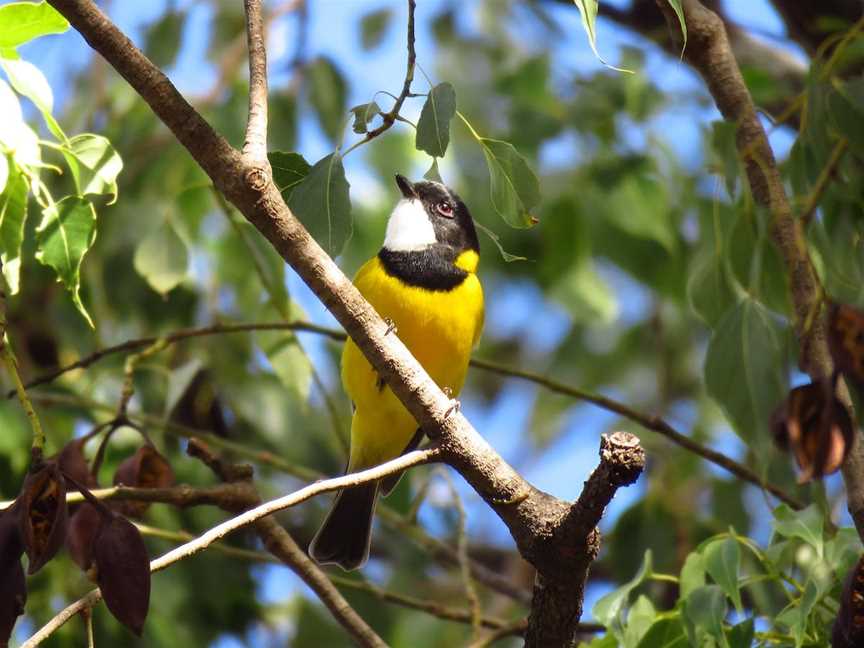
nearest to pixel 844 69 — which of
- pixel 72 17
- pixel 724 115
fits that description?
pixel 724 115

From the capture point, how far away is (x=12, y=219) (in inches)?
95.9

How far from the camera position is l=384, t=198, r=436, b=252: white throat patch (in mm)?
4320

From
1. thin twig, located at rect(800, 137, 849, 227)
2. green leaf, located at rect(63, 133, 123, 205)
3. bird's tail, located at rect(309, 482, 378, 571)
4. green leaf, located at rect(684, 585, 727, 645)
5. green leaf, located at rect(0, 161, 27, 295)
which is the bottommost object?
bird's tail, located at rect(309, 482, 378, 571)

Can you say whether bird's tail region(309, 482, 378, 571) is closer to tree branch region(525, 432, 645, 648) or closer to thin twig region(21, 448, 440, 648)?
tree branch region(525, 432, 645, 648)

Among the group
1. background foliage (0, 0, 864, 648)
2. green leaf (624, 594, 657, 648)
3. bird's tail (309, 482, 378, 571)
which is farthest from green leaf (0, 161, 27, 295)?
bird's tail (309, 482, 378, 571)

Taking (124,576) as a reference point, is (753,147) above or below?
above

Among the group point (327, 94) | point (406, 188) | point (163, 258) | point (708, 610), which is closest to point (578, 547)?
point (708, 610)

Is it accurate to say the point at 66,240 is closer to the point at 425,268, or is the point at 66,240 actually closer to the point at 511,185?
the point at 511,185

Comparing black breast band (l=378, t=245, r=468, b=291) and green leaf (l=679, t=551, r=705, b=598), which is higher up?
green leaf (l=679, t=551, r=705, b=598)

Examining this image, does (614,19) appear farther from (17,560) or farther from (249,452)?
(17,560)

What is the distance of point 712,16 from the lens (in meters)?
3.11

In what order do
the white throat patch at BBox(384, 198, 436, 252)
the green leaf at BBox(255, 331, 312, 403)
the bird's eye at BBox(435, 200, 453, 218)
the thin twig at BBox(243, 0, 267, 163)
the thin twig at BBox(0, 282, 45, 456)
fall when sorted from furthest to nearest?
the bird's eye at BBox(435, 200, 453, 218) < the white throat patch at BBox(384, 198, 436, 252) < the green leaf at BBox(255, 331, 312, 403) < the thin twig at BBox(243, 0, 267, 163) < the thin twig at BBox(0, 282, 45, 456)

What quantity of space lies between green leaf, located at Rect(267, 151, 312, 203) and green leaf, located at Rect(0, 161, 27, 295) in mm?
488

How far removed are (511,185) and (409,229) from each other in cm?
193
